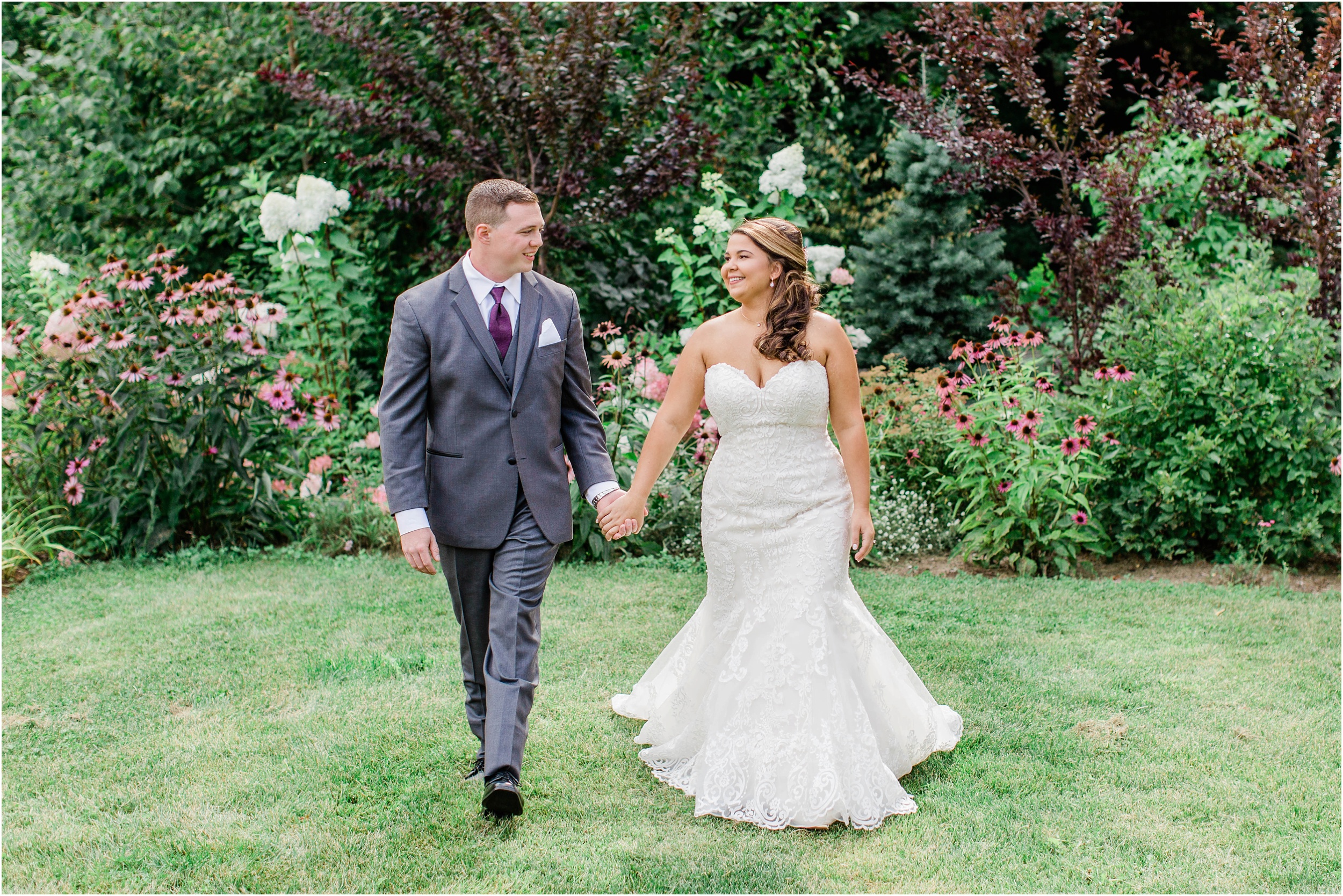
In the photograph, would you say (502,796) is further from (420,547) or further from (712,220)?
(712,220)

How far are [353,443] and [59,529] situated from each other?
1.81 metres

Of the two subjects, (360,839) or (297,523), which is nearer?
(360,839)

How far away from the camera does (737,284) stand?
11.6 ft

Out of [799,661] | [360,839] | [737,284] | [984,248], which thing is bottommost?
[360,839]

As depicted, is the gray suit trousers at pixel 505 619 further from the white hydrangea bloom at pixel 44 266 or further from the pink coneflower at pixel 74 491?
the white hydrangea bloom at pixel 44 266

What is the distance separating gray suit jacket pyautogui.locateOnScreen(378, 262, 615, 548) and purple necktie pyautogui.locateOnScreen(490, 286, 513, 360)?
1.4 inches

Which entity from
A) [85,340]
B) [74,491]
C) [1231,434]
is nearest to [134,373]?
[85,340]

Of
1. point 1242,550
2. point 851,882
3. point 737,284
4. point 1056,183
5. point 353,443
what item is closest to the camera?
point 851,882

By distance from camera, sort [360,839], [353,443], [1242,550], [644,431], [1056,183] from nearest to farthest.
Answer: [360,839]
[1242,550]
[644,431]
[353,443]
[1056,183]

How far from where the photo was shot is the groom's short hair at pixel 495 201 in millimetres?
3158

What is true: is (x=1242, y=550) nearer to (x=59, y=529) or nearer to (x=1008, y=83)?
(x=1008, y=83)

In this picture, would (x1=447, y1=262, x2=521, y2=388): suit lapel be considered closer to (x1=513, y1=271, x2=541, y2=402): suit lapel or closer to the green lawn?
(x1=513, y1=271, x2=541, y2=402): suit lapel

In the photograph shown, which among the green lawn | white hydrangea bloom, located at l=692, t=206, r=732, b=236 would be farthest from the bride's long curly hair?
white hydrangea bloom, located at l=692, t=206, r=732, b=236

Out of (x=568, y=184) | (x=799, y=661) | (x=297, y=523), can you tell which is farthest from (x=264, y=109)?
(x=799, y=661)
